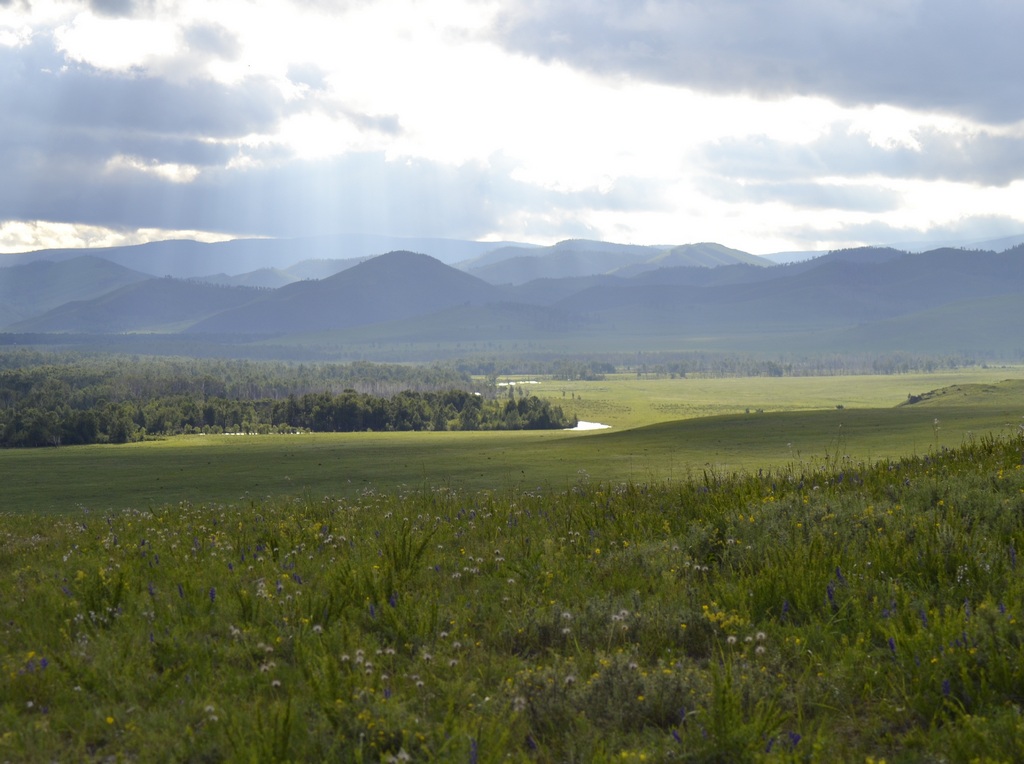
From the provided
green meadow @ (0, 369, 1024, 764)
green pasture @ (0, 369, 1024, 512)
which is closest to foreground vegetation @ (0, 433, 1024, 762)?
green meadow @ (0, 369, 1024, 764)

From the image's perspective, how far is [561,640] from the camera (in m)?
7.26

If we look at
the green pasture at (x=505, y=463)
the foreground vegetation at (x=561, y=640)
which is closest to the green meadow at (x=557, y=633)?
the foreground vegetation at (x=561, y=640)

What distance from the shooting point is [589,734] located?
224 inches

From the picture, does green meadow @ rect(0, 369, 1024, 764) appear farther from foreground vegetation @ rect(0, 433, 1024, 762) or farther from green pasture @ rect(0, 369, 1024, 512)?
green pasture @ rect(0, 369, 1024, 512)

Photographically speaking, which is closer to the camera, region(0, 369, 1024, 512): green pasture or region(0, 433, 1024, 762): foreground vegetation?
region(0, 433, 1024, 762): foreground vegetation

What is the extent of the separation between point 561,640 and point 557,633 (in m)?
0.09

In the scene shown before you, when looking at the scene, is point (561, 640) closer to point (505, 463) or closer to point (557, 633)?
point (557, 633)

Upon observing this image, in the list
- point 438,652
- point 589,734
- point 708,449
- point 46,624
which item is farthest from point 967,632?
point 708,449

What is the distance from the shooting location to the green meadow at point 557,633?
5.56 meters

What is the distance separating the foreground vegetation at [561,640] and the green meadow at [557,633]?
0.03 m

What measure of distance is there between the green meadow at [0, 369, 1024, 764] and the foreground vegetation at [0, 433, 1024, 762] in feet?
0.09

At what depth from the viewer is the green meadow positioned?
556 cm

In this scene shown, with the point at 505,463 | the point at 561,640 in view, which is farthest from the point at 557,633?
the point at 505,463

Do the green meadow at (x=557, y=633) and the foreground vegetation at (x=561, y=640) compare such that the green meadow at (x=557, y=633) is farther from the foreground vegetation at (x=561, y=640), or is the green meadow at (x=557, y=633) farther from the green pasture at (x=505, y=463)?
the green pasture at (x=505, y=463)
